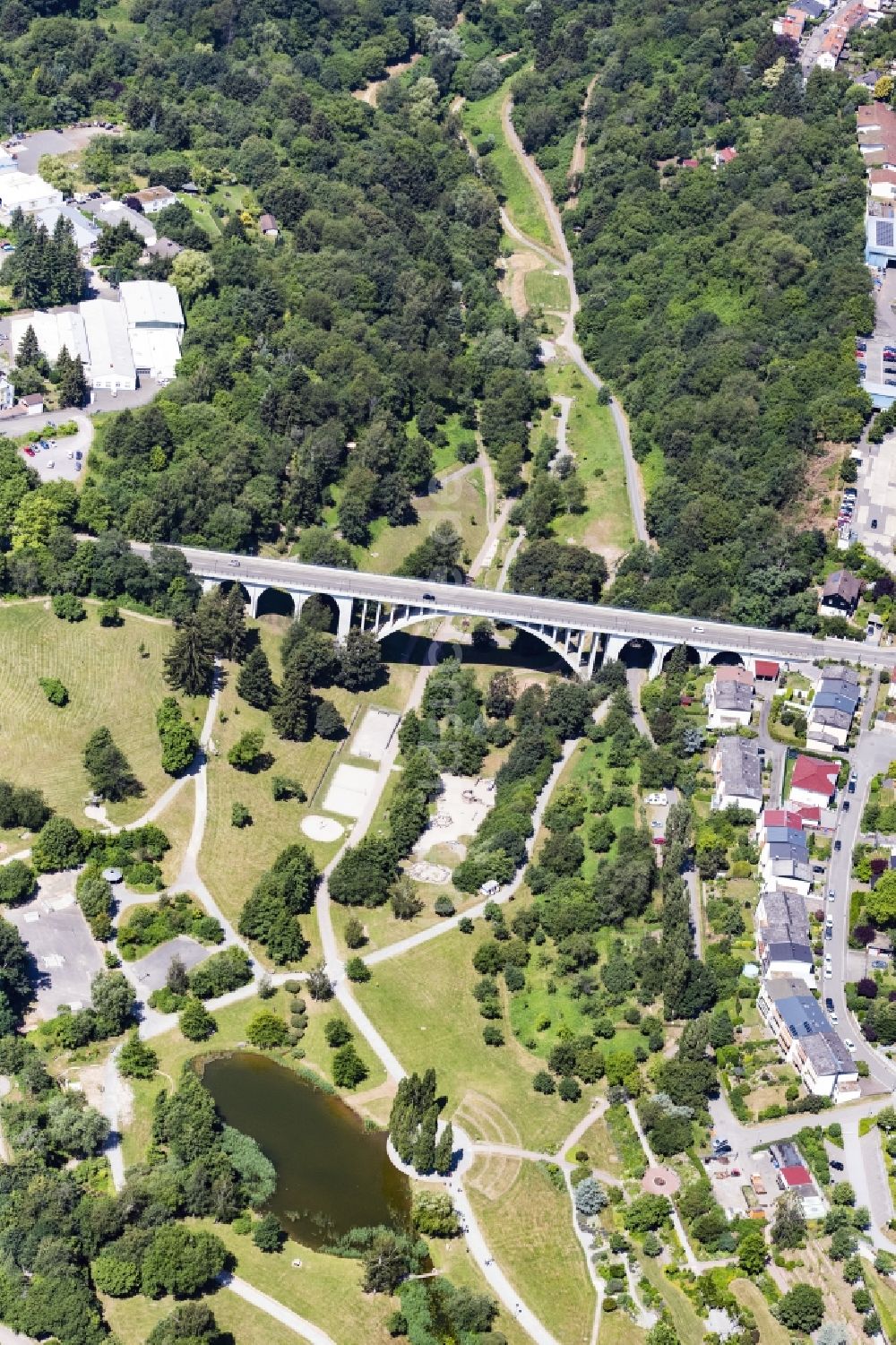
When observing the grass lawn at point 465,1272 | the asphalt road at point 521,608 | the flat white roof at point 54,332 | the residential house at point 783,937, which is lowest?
the grass lawn at point 465,1272

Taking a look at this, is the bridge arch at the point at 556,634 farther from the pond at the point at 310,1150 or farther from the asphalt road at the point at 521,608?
the pond at the point at 310,1150

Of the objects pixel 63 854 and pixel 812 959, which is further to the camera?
pixel 63 854

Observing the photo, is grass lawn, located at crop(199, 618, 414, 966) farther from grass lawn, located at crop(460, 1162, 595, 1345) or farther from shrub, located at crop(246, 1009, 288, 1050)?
grass lawn, located at crop(460, 1162, 595, 1345)

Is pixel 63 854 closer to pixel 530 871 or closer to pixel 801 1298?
pixel 530 871

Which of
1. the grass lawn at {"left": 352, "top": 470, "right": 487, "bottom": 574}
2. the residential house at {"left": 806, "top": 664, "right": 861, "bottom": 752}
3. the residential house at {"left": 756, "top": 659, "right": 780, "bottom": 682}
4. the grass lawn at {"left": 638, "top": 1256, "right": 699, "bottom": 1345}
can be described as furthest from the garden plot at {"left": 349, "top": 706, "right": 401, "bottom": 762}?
the grass lawn at {"left": 638, "top": 1256, "right": 699, "bottom": 1345}

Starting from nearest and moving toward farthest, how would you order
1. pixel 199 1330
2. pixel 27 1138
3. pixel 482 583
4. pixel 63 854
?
pixel 199 1330, pixel 27 1138, pixel 63 854, pixel 482 583

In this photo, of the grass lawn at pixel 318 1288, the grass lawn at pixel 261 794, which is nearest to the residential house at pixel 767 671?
the grass lawn at pixel 261 794

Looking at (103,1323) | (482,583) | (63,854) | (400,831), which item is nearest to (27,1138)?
(103,1323)
